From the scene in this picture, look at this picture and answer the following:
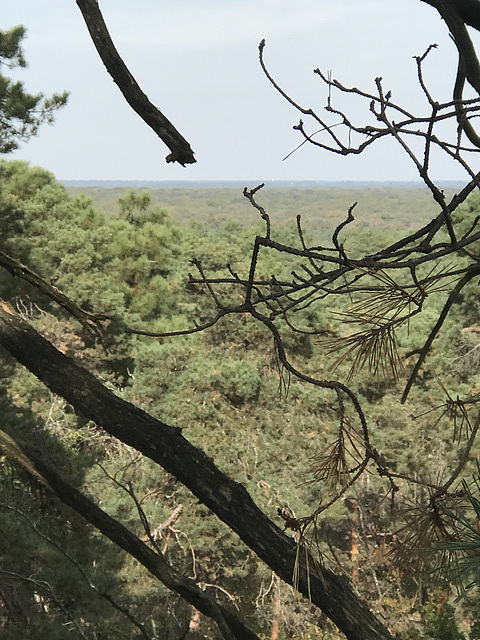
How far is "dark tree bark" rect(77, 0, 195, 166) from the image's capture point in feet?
4.06

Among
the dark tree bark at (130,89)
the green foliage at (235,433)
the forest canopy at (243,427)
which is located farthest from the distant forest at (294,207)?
the dark tree bark at (130,89)

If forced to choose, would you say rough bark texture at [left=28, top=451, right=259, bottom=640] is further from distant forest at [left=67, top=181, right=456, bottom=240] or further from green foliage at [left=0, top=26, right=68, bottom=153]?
distant forest at [left=67, top=181, right=456, bottom=240]

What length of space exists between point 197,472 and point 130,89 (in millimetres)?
871

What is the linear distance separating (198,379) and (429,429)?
3878mm

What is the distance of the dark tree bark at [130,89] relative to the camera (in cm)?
124

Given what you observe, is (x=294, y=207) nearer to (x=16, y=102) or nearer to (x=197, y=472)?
(x=16, y=102)

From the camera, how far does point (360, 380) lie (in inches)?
456

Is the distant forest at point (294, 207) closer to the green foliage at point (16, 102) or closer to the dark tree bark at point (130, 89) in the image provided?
the green foliage at point (16, 102)

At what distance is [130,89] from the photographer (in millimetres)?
1263

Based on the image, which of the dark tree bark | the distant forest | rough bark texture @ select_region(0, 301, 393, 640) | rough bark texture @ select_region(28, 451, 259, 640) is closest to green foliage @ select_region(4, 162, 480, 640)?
rough bark texture @ select_region(28, 451, 259, 640)

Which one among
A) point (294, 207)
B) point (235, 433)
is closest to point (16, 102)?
point (235, 433)

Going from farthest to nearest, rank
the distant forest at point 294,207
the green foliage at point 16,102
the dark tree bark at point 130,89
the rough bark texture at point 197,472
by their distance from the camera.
Answer: the distant forest at point 294,207 < the green foliage at point 16,102 < the rough bark texture at point 197,472 < the dark tree bark at point 130,89

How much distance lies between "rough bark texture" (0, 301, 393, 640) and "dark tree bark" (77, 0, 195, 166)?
2.24 ft

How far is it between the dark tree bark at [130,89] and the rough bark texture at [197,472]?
68cm
